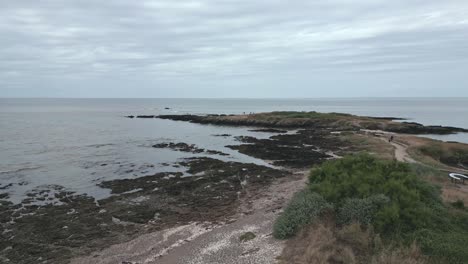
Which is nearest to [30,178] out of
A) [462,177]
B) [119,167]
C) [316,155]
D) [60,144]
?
[119,167]

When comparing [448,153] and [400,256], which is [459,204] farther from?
[448,153]

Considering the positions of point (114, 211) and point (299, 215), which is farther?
point (114, 211)

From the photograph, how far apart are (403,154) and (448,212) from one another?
907 inches

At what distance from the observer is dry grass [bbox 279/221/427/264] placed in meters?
11.5

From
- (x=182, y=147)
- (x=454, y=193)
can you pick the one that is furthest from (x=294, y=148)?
(x=454, y=193)

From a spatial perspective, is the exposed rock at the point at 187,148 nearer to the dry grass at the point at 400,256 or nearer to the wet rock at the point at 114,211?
the wet rock at the point at 114,211

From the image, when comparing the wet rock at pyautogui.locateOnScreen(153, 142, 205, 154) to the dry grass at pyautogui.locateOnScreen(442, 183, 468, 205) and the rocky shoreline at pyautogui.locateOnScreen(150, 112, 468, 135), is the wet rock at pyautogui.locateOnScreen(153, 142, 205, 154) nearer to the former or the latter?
the dry grass at pyautogui.locateOnScreen(442, 183, 468, 205)

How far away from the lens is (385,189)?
51.0 feet

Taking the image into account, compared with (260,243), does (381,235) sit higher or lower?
higher

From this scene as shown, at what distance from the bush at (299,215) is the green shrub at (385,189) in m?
0.64

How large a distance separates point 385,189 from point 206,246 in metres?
7.90

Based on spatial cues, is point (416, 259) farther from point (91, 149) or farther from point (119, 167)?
point (91, 149)

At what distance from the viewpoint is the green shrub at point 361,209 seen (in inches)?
555

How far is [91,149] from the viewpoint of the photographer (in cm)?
4912
